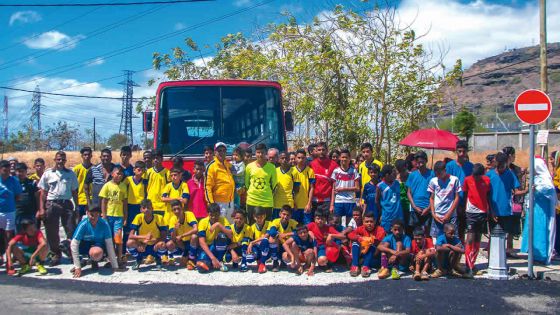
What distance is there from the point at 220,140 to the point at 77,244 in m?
3.06

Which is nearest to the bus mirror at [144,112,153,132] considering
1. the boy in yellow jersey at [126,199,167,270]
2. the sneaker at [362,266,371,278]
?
the boy in yellow jersey at [126,199,167,270]

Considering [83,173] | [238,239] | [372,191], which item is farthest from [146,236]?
[372,191]

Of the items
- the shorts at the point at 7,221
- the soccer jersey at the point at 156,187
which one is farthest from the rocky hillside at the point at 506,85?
the shorts at the point at 7,221

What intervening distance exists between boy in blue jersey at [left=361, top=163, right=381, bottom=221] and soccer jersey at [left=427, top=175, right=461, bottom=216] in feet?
2.89

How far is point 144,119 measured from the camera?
10.1 m

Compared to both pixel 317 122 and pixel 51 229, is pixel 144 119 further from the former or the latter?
pixel 317 122

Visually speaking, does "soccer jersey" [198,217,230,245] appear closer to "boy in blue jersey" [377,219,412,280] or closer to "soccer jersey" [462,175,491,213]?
"boy in blue jersey" [377,219,412,280]

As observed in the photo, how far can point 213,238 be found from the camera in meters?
8.75

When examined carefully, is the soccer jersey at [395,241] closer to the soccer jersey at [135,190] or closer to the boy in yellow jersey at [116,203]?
the soccer jersey at [135,190]

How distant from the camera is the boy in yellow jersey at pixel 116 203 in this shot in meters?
8.78

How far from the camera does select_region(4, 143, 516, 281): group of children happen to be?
8289 mm

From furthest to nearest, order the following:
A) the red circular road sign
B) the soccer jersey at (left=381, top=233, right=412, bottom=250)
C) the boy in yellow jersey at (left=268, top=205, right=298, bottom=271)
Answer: the boy in yellow jersey at (left=268, top=205, right=298, bottom=271)
the soccer jersey at (left=381, top=233, right=412, bottom=250)
the red circular road sign

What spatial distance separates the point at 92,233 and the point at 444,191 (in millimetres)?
5297

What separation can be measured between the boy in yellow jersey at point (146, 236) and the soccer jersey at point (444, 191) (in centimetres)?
418
